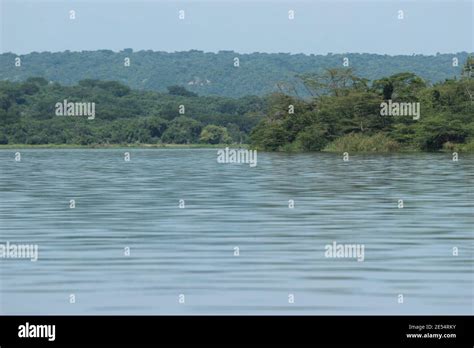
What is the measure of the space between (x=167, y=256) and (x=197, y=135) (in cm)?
11495

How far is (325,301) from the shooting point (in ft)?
45.6

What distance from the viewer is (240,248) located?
18.5 meters

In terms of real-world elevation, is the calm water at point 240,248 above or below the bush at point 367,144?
above

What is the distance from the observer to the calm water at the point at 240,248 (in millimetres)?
14008

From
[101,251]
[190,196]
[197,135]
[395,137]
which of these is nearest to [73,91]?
[197,135]

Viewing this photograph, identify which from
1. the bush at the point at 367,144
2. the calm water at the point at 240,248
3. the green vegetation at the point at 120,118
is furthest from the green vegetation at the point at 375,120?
the calm water at the point at 240,248

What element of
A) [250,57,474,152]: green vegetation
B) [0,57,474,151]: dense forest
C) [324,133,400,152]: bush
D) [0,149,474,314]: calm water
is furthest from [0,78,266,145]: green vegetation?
[0,149,474,314]: calm water

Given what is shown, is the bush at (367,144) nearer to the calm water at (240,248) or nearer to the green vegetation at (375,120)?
the green vegetation at (375,120)

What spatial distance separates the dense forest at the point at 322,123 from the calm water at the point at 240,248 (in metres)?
29.3

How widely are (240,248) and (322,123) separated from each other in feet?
212

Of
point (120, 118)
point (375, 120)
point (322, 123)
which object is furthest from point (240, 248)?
point (120, 118)
